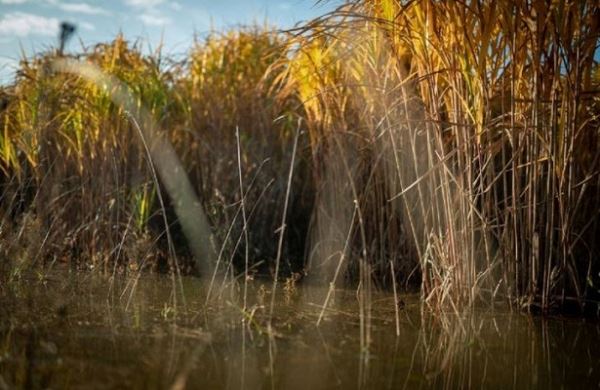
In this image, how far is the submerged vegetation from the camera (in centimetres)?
211

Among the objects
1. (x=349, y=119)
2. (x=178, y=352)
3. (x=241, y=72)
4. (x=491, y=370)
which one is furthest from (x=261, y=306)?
(x=241, y=72)

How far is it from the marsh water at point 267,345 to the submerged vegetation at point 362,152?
199 millimetres

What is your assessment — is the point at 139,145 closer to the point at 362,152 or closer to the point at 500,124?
Answer: the point at 362,152

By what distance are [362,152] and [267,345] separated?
1.60m

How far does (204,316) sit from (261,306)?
9.8 inches

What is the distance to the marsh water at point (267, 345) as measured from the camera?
1.31 meters

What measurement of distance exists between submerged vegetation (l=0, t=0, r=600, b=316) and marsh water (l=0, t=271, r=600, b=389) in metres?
0.20

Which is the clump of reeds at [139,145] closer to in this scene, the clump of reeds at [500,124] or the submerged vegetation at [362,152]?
the submerged vegetation at [362,152]

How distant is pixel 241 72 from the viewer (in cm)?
428

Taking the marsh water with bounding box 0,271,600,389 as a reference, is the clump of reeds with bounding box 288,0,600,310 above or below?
above

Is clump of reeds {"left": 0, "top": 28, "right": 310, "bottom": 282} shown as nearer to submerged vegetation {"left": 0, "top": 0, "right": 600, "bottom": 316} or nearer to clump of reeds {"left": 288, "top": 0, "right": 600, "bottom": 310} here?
submerged vegetation {"left": 0, "top": 0, "right": 600, "bottom": 316}

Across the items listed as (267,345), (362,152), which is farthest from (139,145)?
(267,345)

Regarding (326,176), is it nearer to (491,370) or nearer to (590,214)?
(590,214)

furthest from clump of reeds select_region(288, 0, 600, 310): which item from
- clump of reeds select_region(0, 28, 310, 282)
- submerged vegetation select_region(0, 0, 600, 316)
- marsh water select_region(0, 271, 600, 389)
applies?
clump of reeds select_region(0, 28, 310, 282)
